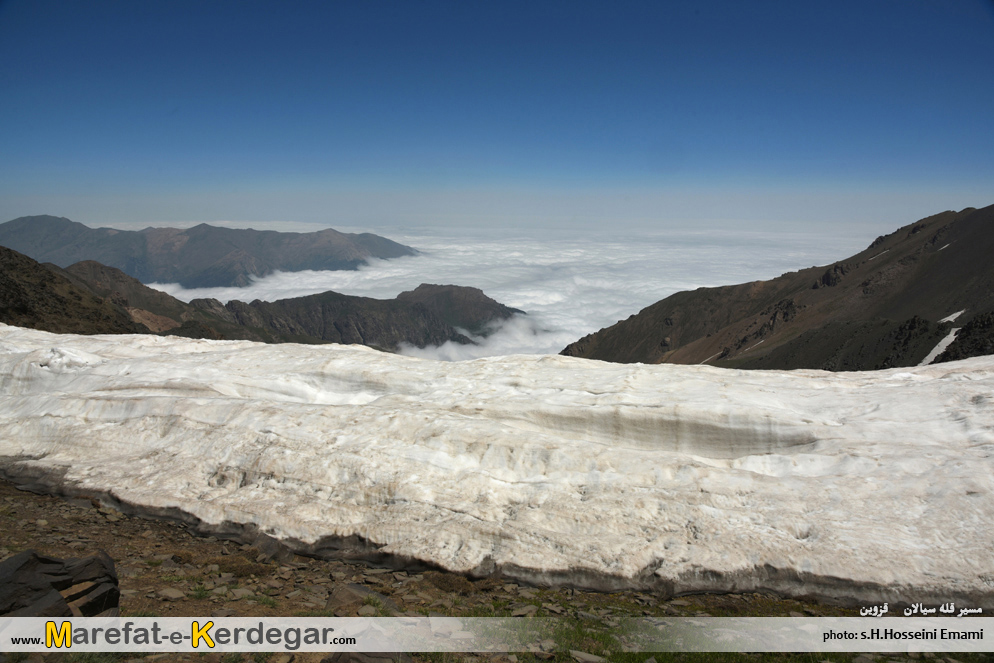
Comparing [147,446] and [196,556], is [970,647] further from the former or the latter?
[147,446]

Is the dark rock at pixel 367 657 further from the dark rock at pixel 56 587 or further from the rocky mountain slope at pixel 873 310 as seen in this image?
the rocky mountain slope at pixel 873 310

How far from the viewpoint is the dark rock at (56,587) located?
7.42m

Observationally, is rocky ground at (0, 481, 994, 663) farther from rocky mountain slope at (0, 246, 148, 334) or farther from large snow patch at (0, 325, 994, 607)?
rocky mountain slope at (0, 246, 148, 334)

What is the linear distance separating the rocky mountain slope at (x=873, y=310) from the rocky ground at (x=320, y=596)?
65.1 m

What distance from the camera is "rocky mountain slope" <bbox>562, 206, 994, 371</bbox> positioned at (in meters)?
76.7

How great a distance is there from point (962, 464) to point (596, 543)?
837cm

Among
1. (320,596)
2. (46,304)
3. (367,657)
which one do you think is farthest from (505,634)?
(46,304)

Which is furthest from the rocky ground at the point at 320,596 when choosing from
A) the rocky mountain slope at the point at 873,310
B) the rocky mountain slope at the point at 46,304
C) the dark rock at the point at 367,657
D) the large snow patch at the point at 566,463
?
the rocky mountain slope at the point at 873,310

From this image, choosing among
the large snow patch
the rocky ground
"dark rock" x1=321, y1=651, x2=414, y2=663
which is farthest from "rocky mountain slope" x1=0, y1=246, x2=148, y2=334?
"dark rock" x1=321, y1=651, x2=414, y2=663

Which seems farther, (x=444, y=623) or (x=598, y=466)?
(x=598, y=466)

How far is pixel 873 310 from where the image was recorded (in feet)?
406

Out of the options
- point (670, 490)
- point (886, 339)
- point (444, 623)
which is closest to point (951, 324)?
point (886, 339)

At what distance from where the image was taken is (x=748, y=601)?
9.95 m

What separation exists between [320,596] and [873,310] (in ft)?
480
